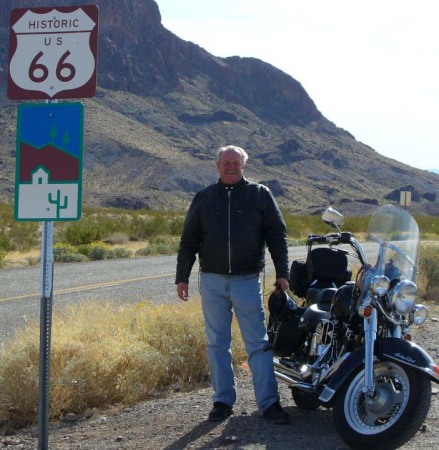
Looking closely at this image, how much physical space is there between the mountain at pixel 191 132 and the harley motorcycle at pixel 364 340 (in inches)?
2333

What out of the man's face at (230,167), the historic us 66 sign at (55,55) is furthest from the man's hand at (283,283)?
the historic us 66 sign at (55,55)

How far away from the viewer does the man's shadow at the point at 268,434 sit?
17.1 feet

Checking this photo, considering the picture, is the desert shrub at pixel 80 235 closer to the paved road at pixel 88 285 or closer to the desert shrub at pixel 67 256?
the desert shrub at pixel 67 256

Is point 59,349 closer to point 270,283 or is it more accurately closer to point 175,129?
point 270,283

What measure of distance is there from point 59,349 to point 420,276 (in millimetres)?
7930

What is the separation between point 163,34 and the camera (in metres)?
119

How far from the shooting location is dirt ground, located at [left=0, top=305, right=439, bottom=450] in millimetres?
5297

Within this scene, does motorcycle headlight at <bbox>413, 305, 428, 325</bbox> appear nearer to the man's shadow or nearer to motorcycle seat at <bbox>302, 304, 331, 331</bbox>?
motorcycle seat at <bbox>302, 304, 331, 331</bbox>

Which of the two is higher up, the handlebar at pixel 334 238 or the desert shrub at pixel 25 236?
the handlebar at pixel 334 238

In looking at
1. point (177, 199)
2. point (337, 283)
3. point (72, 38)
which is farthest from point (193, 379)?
point (177, 199)

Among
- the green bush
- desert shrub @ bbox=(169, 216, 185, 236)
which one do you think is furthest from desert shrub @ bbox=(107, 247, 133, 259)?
desert shrub @ bbox=(169, 216, 185, 236)

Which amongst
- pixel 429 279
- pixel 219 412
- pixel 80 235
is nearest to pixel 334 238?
pixel 219 412

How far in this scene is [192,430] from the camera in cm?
565

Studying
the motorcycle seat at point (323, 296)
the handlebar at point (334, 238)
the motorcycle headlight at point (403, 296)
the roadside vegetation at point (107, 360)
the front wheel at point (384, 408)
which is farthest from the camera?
the roadside vegetation at point (107, 360)
